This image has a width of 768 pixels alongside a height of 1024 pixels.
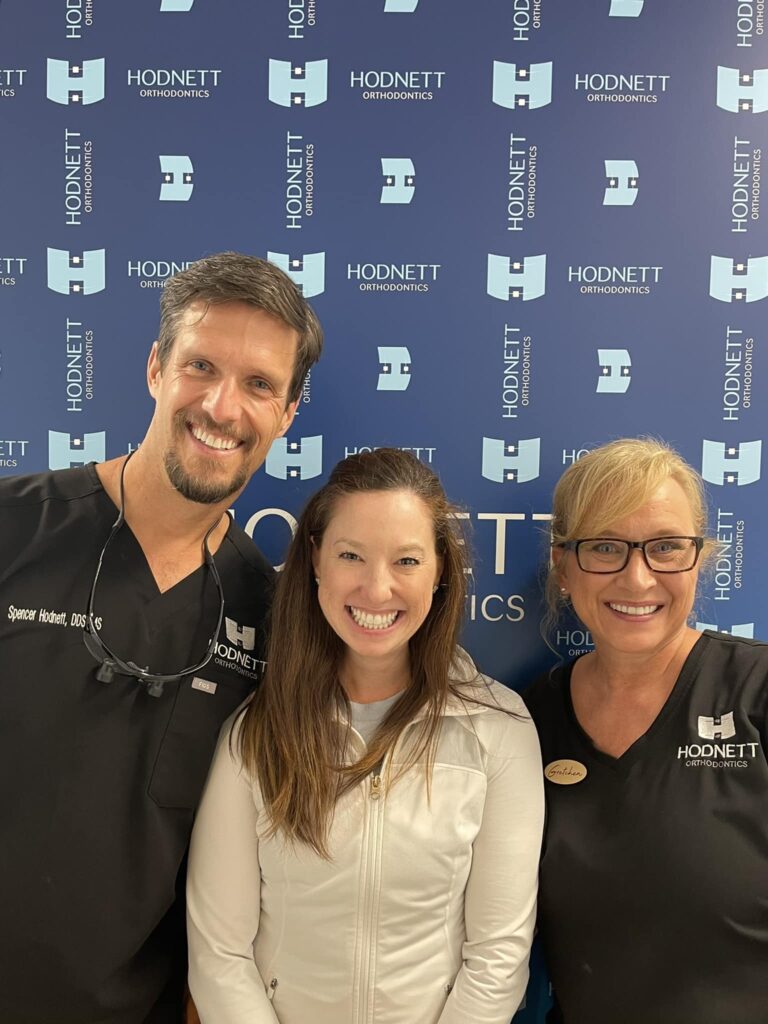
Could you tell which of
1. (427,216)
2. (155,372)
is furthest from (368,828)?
(427,216)

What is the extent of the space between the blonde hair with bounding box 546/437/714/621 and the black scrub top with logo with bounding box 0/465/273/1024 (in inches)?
33.5

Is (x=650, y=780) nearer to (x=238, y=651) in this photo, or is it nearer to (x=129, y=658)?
(x=238, y=651)

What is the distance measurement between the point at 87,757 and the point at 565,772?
3.33ft

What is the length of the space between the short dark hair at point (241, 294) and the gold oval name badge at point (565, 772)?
1013 millimetres

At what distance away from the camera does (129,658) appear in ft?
5.27

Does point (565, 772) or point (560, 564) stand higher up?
point (560, 564)

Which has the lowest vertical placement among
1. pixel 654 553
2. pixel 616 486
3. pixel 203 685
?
pixel 203 685

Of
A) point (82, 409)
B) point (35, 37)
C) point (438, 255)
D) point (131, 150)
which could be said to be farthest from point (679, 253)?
point (35, 37)

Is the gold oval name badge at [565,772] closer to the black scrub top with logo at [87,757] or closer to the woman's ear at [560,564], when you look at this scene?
the woman's ear at [560,564]

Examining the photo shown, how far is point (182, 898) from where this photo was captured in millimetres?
1747

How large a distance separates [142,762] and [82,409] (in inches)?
37.3

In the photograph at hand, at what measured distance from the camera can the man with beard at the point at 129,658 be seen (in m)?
1.53

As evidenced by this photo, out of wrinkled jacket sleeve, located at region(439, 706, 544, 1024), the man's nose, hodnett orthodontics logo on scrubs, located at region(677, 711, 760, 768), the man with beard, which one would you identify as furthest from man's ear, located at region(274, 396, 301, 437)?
hodnett orthodontics logo on scrubs, located at region(677, 711, 760, 768)

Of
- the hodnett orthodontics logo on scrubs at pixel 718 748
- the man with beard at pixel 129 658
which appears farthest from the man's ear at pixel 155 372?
the hodnett orthodontics logo on scrubs at pixel 718 748
